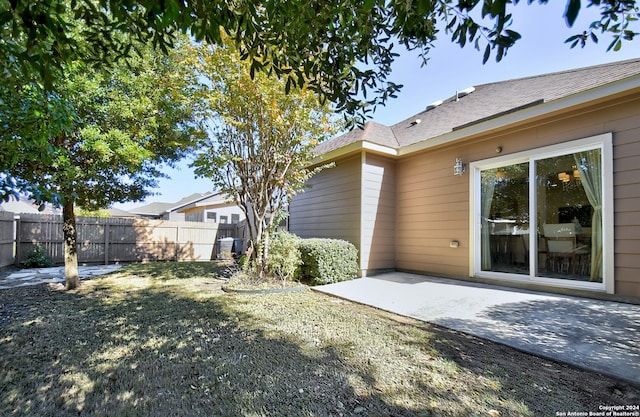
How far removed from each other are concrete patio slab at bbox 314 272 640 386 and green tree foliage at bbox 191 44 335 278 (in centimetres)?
208

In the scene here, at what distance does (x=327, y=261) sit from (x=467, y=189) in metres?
3.23

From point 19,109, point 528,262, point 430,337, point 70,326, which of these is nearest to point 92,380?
point 70,326

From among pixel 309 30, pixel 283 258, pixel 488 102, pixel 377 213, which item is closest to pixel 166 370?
pixel 309 30

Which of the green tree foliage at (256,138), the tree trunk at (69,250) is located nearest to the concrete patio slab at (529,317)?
the green tree foliage at (256,138)

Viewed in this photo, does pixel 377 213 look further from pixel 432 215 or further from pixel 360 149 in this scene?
pixel 360 149

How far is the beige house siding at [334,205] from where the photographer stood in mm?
6789

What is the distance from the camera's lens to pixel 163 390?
212cm

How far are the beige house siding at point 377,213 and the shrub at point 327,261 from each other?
1.18 ft

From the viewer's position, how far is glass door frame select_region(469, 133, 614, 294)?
4191 mm

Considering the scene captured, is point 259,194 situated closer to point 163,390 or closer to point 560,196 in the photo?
point 163,390

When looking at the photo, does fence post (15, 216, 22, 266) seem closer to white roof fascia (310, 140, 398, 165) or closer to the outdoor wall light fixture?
white roof fascia (310, 140, 398, 165)

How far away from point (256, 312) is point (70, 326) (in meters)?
2.23

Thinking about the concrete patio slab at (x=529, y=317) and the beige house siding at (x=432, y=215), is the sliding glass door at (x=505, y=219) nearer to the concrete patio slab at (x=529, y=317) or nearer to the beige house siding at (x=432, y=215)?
the beige house siding at (x=432, y=215)

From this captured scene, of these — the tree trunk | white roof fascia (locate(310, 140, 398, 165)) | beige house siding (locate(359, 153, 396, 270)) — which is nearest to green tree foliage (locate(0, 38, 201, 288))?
the tree trunk
